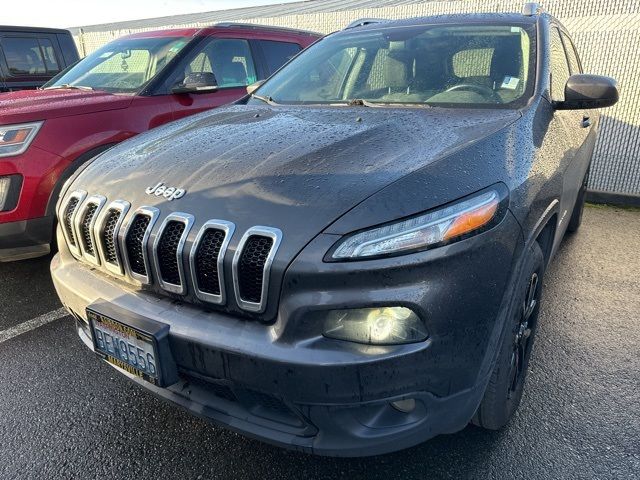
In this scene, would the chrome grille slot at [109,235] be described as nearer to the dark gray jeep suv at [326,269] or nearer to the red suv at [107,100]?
the dark gray jeep suv at [326,269]

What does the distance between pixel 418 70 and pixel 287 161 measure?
1.30m

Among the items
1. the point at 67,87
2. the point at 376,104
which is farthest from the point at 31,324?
the point at 376,104

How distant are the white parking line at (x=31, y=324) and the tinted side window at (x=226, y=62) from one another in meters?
2.25

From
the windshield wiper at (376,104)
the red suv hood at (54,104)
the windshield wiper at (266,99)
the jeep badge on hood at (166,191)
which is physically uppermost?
the windshield wiper at (376,104)

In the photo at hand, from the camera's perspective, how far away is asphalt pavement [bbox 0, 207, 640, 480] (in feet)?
6.40

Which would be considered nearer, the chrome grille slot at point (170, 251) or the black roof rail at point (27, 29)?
the chrome grille slot at point (170, 251)

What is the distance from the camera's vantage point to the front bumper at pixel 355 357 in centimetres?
146

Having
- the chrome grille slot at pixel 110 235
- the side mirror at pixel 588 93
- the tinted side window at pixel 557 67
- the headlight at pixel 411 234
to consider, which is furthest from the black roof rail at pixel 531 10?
the chrome grille slot at pixel 110 235

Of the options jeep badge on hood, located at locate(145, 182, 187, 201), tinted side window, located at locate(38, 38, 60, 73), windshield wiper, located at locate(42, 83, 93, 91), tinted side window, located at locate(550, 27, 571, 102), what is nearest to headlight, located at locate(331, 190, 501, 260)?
jeep badge on hood, located at locate(145, 182, 187, 201)

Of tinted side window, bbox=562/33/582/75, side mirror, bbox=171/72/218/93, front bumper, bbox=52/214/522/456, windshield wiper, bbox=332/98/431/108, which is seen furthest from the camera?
side mirror, bbox=171/72/218/93

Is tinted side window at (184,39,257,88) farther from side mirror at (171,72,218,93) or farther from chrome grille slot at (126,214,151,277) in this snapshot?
chrome grille slot at (126,214,151,277)

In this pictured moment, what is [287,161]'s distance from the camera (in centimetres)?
186

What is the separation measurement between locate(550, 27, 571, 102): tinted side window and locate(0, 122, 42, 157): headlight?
3.16 meters

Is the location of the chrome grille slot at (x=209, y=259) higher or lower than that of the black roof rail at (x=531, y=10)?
lower
